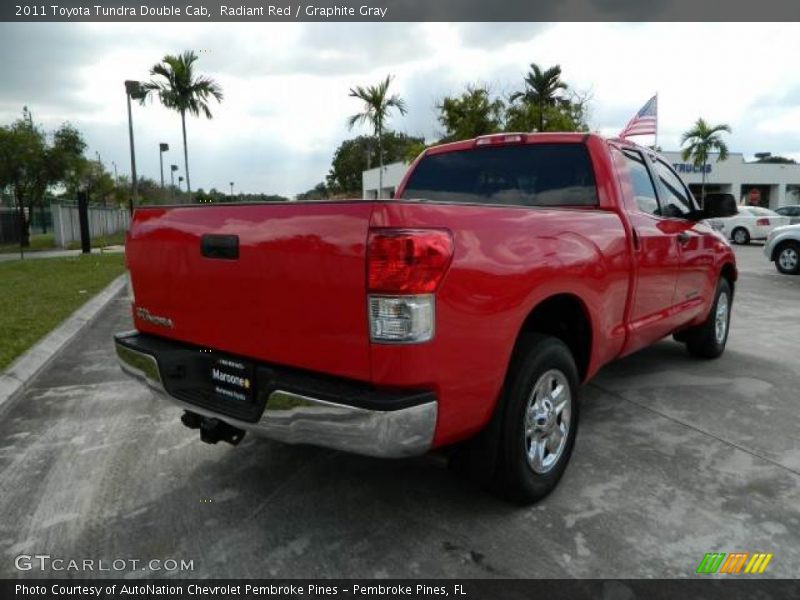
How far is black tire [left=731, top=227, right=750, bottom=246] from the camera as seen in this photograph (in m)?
22.0

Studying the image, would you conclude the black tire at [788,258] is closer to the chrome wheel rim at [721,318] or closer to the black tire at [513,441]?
the chrome wheel rim at [721,318]

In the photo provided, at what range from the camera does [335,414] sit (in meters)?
2.23

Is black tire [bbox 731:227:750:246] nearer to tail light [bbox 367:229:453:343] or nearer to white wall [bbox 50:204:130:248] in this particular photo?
white wall [bbox 50:204:130:248]

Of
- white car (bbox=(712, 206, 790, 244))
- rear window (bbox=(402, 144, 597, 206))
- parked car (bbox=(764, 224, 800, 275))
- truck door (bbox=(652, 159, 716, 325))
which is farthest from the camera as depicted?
white car (bbox=(712, 206, 790, 244))

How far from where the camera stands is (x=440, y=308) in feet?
7.28

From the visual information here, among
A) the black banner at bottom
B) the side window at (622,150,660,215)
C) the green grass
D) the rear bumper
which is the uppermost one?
the side window at (622,150,660,215)

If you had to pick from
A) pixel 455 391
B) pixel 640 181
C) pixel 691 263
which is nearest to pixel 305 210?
pixel 455 391

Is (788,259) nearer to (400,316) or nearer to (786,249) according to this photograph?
(786,249)

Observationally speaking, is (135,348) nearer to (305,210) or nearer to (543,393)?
(305,210)

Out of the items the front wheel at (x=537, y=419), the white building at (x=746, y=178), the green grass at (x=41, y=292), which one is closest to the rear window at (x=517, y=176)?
the front wheel at (x=537, y=419)

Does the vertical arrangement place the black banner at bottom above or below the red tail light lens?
below

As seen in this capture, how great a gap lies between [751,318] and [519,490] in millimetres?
6562

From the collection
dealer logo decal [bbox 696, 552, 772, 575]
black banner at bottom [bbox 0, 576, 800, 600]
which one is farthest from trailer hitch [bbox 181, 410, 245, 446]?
dealer logo decal [bbox 696, 552, 772, 575]

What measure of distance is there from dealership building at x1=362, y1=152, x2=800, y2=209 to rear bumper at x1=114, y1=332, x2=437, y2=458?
37.4 metres
